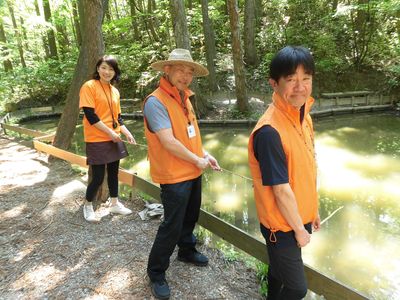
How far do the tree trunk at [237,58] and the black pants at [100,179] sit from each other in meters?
7.59

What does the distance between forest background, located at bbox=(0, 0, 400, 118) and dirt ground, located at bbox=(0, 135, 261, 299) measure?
25.3 feet

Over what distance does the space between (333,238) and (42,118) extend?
50.0 ft

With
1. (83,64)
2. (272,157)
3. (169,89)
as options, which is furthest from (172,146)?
(83,64)

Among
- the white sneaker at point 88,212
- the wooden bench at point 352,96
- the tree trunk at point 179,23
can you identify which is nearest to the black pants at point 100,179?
the white sneaker at point 88,212

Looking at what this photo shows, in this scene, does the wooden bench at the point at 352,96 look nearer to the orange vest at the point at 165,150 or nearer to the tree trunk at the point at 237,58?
the tree trunk at the point at 237,58

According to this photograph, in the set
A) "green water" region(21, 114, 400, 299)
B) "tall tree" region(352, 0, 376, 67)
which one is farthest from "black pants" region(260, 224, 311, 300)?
"tall tree" region(352, 0, 376, 67)

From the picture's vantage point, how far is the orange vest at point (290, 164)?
5.70ft

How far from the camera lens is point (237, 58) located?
430 inches

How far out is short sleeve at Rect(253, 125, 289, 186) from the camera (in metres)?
1.67

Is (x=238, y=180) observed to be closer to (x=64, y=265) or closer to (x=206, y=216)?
(x=206, y=216)

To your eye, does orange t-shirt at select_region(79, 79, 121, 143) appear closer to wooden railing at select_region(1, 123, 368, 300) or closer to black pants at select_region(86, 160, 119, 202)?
black pants at select_region(86, 160, 119, 202)

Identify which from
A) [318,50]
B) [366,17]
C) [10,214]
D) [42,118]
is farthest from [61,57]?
[10,214]

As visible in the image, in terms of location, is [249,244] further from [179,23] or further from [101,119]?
[179,23]

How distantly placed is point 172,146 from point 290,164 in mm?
869
